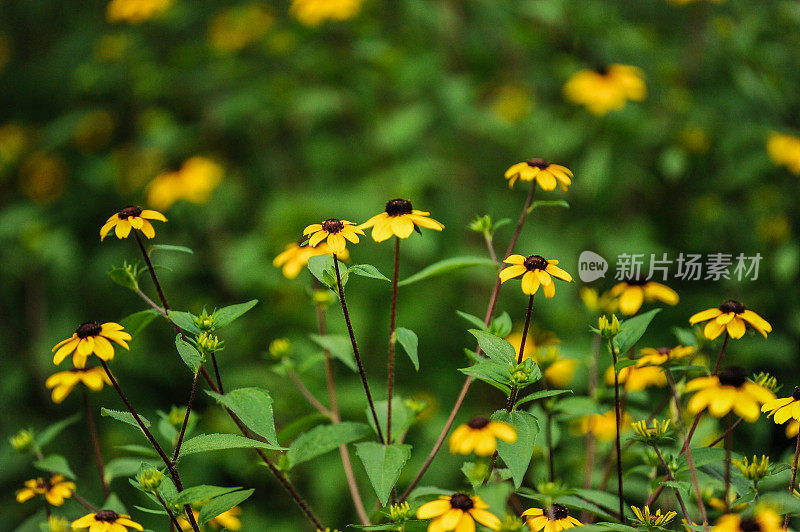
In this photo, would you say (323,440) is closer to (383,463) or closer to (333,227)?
(383,463)

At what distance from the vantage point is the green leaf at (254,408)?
638 millimetres

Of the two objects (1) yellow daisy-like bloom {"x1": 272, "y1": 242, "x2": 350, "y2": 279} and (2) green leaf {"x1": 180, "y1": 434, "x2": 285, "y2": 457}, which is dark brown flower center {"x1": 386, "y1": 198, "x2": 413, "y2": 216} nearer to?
(1) yellow daisy-like bloom {"x1": 272, "y1": 242, "x2": 350, "y2": 279}

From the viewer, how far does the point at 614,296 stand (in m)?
0.86

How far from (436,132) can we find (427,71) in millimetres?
205

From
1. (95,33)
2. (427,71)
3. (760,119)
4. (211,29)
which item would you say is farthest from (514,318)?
(95,33)

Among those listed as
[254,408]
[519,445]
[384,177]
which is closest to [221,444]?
[254,408]

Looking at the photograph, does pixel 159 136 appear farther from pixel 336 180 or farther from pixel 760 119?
pixel 760 119

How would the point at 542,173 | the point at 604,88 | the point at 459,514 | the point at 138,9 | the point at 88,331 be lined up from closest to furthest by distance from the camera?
1. the point at 459,514
2. the point at 88,331
3. the point at 542,173
4. the point at 604,88
5. the point at 138,9

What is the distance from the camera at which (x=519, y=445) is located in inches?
24.2

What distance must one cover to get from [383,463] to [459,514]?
152 millimetres

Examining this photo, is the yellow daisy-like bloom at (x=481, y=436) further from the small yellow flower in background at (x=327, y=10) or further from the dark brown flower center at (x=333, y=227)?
the small yellow flower in background at (x=327, y=10)

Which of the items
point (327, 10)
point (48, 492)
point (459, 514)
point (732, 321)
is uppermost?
point (327, 10)

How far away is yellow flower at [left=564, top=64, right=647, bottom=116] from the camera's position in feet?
6.03

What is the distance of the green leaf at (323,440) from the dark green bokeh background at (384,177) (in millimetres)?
853
